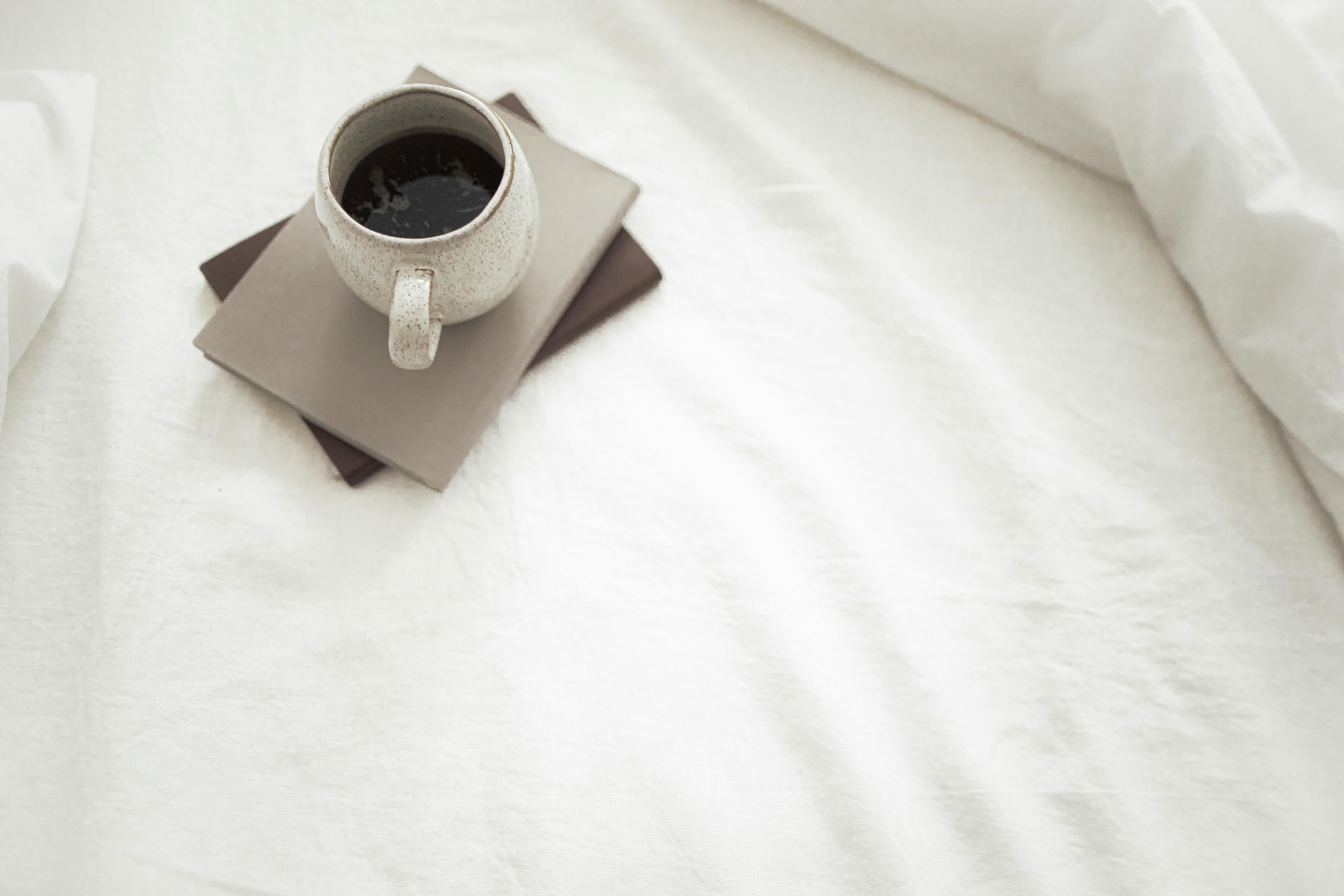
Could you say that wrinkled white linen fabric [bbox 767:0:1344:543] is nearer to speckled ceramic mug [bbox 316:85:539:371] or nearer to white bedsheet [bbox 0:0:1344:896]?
A: white bedsheet [bbox 0:0:1344:896]

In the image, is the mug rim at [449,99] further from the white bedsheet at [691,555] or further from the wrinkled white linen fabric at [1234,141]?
the wrinkled white linen fabric at [1234,141]

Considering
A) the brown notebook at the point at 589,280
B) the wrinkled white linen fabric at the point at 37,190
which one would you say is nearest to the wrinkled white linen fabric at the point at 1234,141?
the brown notebook at the point at 589,280

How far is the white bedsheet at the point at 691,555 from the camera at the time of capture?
1.40 ft

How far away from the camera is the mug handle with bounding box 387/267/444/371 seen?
0.38 m

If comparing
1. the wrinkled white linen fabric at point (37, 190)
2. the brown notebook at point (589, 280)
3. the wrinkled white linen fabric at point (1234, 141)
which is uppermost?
the wrinkled white linen fabric at point (1234, 141)

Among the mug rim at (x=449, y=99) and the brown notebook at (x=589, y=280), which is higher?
the mug rim at (x=449, y=99)

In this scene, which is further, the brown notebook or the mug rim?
the brown notebook

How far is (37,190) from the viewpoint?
0.48 m

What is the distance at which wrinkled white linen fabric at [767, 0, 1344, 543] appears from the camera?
1.45 ft

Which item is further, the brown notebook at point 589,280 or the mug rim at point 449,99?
the brown notebook at point 589,280

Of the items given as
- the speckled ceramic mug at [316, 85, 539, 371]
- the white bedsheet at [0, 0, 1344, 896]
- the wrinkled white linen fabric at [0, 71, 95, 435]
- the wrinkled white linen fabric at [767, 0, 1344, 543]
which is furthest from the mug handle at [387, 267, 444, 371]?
the wrinkled white linen fabric at [767, 0, 1344, 543]

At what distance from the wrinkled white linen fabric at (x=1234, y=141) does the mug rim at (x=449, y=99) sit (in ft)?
0.91

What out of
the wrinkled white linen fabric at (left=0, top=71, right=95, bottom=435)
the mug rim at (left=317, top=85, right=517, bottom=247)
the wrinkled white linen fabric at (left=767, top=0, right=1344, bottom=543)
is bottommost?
the wrinkled white linen fabric at (left=0, top=71, right=95, bottom=435)

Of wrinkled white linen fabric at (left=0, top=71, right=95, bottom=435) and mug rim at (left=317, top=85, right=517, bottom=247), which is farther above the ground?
mug rim at (left=317, top=85, right=517, bottom=247)
